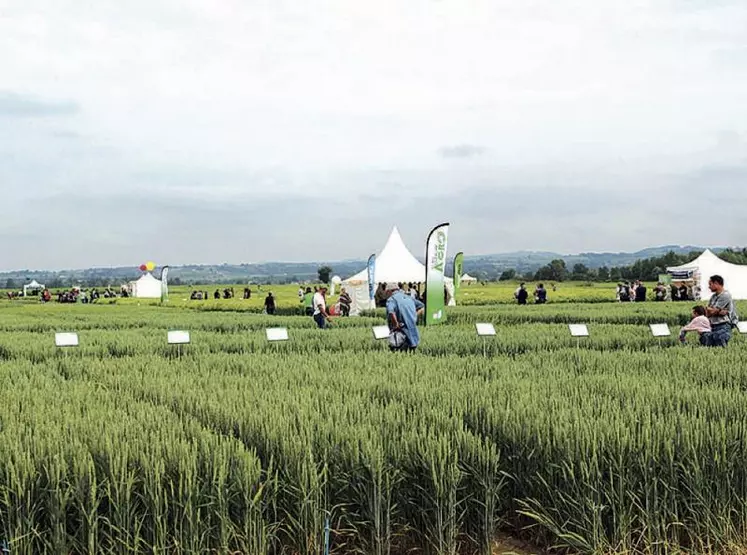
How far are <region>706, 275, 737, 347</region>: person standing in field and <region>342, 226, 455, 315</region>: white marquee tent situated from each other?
77.4 feet

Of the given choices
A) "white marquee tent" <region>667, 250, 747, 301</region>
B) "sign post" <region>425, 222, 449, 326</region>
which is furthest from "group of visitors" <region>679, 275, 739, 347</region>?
"white marquee tent" <region>667, 250, 747, 301</region>

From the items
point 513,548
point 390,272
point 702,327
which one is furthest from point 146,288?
point 513,548

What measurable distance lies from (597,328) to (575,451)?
51.2ft

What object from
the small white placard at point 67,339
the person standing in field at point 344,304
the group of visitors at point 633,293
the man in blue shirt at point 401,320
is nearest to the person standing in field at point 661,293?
the group of visitors at point 633,293

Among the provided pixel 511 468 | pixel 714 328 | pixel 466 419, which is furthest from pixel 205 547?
pixel 714 328

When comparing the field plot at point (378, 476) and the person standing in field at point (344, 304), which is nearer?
the field plot at point (378, 476)

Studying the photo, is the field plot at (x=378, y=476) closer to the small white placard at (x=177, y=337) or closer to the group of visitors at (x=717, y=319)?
the group of visitors at (x=717, y=319)

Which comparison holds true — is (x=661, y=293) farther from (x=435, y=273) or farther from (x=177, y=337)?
(x=177, y=337)

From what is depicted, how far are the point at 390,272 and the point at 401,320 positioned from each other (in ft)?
81.4

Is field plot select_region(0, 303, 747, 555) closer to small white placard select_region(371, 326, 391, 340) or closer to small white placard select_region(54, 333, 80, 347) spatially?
small white placard select_region(54, 333, 80, 347)

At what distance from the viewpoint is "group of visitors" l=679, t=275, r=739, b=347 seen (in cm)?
1328

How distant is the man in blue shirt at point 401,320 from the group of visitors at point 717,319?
4.39 meters

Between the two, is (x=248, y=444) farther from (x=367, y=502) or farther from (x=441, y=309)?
(x=441, y=309)

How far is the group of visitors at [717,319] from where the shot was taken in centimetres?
1328
